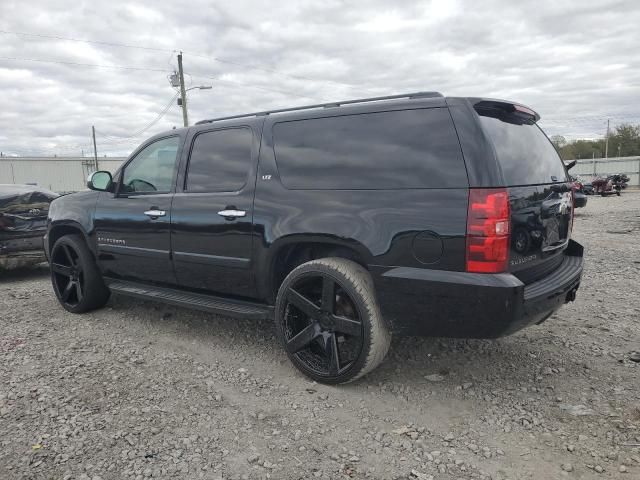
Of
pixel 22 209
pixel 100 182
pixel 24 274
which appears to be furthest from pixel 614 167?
pixel 100 182

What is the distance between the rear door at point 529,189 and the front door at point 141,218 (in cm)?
263

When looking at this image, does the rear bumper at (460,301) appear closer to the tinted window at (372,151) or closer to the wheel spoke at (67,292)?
the tinted window at (372,151)

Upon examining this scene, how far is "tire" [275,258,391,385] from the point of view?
301 centimetres

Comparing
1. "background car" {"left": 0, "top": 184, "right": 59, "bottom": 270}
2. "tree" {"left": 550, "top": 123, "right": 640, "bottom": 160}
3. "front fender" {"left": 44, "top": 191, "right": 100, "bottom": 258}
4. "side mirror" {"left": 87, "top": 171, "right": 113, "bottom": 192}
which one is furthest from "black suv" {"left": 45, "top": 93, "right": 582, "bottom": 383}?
"tree" {"left": 550, "top": 123, "right": 640, "bottom": 160}

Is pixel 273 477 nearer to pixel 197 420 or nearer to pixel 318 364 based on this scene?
pixel 197 420

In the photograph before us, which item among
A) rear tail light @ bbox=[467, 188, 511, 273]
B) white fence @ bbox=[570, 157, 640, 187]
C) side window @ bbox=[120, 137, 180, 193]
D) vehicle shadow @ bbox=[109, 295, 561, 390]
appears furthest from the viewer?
white fence @ bbox=[570, 157, 640, 187]

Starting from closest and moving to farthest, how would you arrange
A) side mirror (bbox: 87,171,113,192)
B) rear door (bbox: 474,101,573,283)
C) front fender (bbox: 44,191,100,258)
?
1. rear door (bbox: 474,101,573,283)
2. side mirror (bbox: 87,171,113,192)
3. front fender (bbox: 44,191,100,258)

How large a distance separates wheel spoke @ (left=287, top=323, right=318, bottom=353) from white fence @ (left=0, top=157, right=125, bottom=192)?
144ft

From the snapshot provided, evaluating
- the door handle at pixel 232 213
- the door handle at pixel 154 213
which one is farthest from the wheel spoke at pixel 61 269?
the door handle at pixel 232 213

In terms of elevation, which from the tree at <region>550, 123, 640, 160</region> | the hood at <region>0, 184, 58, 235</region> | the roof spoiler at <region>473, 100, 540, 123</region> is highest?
the tree at <region>550, 123, 640, 160</region>

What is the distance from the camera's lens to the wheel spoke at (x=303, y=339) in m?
3.28

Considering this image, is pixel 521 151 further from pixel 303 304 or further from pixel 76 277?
pixel 76 277

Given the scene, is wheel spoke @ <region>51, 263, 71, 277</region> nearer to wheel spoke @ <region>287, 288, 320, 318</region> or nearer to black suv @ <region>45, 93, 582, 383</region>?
black suv @ <region>45, 93, 582, 383</region>

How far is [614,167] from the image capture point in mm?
46594
